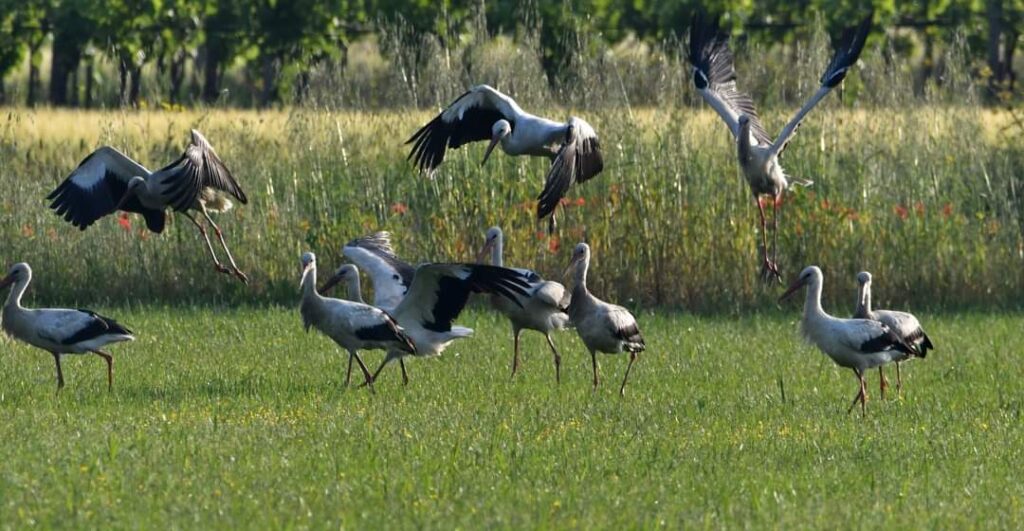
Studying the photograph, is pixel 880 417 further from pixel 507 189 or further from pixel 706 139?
pixel 706 139

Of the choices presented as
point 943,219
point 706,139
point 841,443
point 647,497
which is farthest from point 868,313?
point 706,139

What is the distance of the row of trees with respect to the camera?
1718 inches

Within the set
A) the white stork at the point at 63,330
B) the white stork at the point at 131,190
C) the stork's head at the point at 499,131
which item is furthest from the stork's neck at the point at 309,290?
the stork's head at the point at 499,131

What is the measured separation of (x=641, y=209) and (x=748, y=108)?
1439 millimetres

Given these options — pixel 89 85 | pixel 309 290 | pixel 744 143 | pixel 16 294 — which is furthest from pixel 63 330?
pixel 89 85

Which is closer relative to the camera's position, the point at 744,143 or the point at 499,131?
the point at 499,131

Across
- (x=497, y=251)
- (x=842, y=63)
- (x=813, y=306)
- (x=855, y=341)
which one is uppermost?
(x=842, y=63)

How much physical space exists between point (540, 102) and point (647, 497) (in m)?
11.0

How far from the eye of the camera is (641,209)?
17734 mm

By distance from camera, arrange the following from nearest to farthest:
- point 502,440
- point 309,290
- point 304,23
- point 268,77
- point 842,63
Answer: point 502,440 < point 309,290 < point 842,63 < point 304,23 < point 268,77

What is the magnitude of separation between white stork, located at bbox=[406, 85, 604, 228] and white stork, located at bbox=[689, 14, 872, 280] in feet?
5.03

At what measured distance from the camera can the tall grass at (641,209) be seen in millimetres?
17641

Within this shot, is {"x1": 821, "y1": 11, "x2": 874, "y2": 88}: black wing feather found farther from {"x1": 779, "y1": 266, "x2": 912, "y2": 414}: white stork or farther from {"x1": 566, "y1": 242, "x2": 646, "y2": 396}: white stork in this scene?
{"x1": 779, "y1": 266, "x2": 912, "y2": 414}: white stork

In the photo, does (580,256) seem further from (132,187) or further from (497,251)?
(132,187)
